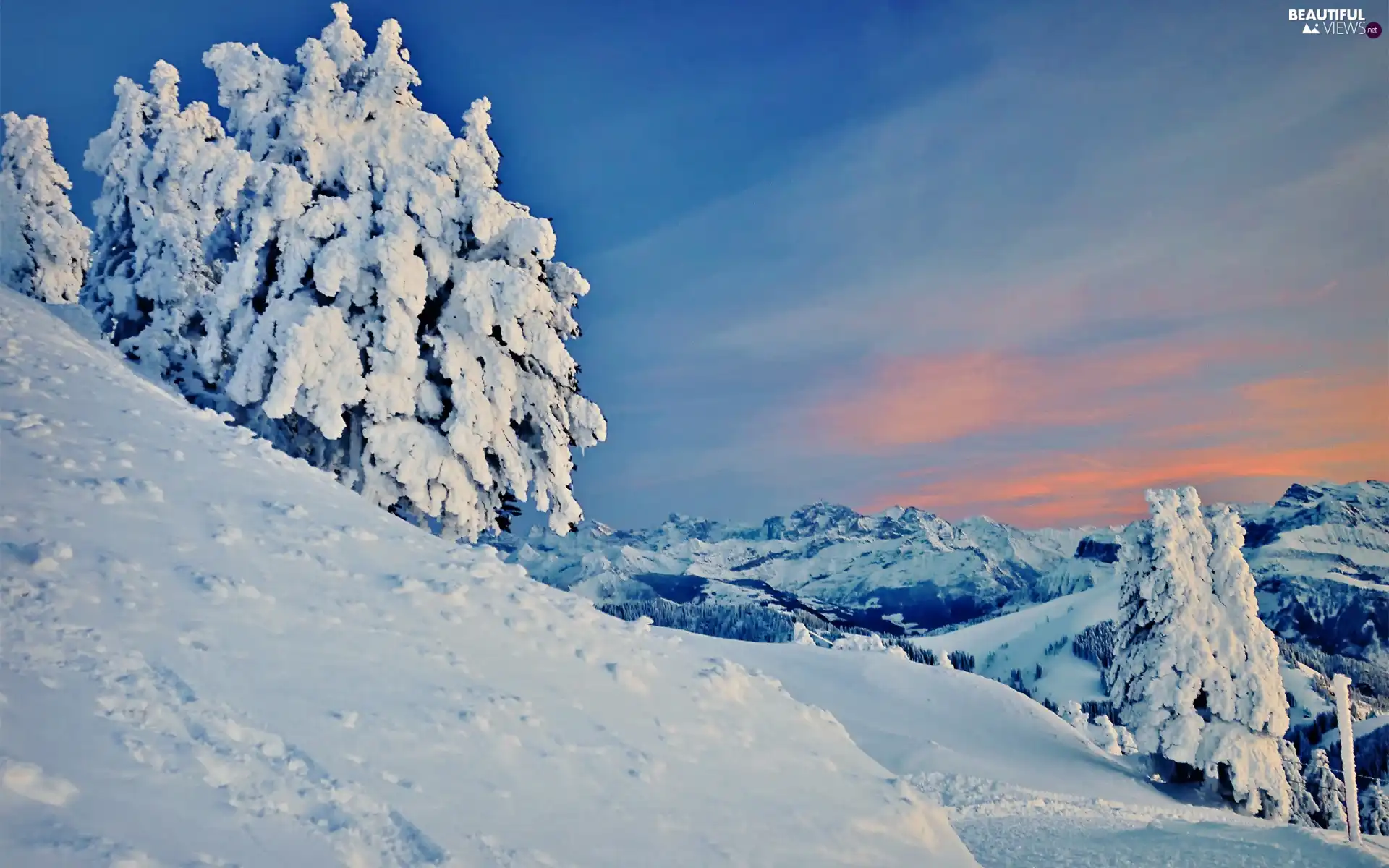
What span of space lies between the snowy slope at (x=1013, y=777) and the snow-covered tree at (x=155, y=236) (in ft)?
58.7

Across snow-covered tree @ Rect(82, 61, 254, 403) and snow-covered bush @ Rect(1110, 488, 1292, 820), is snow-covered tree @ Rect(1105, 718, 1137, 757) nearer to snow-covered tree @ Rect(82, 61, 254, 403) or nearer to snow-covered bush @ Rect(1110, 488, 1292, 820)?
snow-covered bush @ Rect(1110, 488, 1292, 820)

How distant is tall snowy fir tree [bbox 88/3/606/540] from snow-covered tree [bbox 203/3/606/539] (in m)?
0.04

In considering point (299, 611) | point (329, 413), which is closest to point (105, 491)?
point (299, 611)

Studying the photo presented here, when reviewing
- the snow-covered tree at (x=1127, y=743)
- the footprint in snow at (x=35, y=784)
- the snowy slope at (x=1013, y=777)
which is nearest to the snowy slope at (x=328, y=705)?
the footprint in snow at (x=35, y=784)

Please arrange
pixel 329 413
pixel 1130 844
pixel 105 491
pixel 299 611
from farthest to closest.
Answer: pixel 329 413 → pixel 1130 844 → pixel 105 491 → pixel 299 611

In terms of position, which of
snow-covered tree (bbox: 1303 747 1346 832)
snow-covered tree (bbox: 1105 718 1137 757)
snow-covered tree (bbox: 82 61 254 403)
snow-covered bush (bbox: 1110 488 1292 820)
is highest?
snow-covered tree (bbox: 82 61 254 403)

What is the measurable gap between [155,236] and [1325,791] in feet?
175

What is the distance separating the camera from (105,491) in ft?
28.3

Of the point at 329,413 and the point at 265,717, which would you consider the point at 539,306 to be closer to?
the point at 329,413

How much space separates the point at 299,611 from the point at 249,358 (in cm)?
1275

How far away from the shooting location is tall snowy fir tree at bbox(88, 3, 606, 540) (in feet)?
60.6

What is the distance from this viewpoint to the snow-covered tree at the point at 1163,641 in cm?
3186

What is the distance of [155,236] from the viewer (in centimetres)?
2648

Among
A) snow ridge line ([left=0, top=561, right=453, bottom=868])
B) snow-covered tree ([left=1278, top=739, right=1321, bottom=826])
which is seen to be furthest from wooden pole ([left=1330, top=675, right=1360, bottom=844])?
snow ridge line ([left=0, top=561, right=453, bottom=868])
